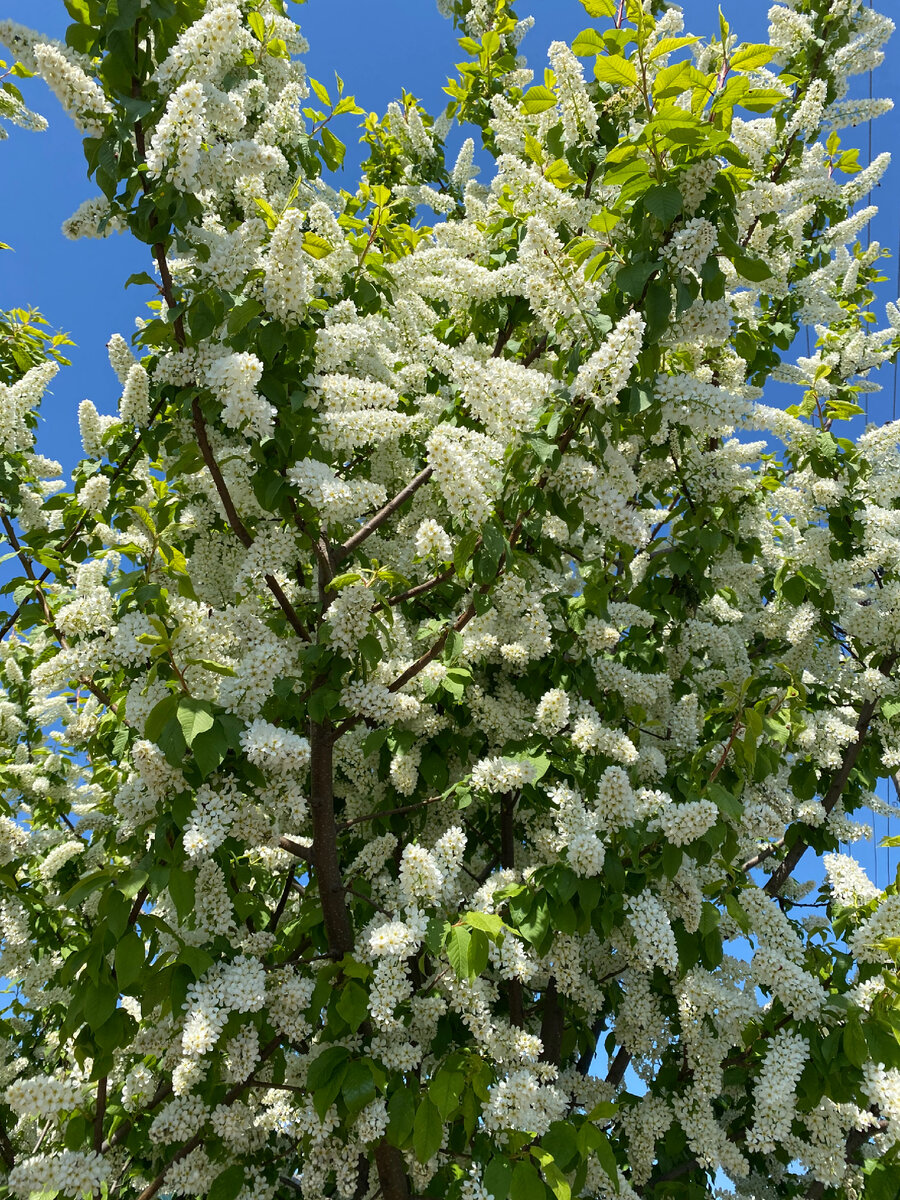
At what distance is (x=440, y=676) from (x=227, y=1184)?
2451 mm

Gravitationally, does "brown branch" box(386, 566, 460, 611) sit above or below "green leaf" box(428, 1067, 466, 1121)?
above

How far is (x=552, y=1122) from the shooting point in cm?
346

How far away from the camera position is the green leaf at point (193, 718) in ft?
9.91

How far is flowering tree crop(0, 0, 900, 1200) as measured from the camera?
3.26m

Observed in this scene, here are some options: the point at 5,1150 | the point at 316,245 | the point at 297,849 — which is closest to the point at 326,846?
the point at 297,849

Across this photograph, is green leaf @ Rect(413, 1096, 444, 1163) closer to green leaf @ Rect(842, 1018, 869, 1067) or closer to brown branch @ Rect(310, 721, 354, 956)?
brown branch @ Rect(310, 721, 354, 956)

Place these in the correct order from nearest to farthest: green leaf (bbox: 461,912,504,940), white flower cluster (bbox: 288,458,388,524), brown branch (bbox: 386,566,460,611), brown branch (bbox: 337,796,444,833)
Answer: green leaf (bbox: 461,912,504,940), white flower cluster (bbox: 288,458,388,524), brown branch (bbox: 386,566,460,611), brown branch (bbox: 337,796,444,833)

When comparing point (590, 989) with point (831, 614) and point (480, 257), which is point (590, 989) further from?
point (480, 257)

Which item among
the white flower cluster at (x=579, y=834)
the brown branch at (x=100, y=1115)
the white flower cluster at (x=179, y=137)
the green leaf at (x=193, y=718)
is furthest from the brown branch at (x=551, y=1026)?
the white flower cluster at (x=179, y=137)

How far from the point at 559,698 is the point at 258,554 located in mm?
1566

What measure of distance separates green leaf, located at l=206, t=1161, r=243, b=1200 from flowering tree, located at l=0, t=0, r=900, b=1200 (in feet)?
0.07

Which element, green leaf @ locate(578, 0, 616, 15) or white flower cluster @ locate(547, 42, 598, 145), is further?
white flower cluster @ locate(547, 42, 598, 145)

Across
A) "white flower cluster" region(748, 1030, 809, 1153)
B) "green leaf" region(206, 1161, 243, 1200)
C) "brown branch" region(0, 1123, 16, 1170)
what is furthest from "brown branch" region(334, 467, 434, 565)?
"brown branch" region(0, 1123, 16, 1170)

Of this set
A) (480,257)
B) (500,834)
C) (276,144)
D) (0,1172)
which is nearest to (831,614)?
(500,834)
